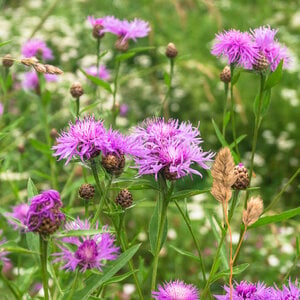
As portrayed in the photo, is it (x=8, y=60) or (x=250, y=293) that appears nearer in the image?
(x=250, y=293)

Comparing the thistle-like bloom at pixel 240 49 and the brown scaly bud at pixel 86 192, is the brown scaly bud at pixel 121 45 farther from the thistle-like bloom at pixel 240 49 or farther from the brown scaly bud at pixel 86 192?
the brown scaly bud at pixel 86 192

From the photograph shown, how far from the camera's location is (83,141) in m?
0.74

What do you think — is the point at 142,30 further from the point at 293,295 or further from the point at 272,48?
the point at 293,295

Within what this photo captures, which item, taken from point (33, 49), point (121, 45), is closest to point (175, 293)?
point (121, 45)

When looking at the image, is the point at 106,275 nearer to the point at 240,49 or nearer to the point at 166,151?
the point at 166,151

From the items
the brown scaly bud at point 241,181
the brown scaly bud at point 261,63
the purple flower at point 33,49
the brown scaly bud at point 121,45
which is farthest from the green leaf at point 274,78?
the purple flower at point 33,49

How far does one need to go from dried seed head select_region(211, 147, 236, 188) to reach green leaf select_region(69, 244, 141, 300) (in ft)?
0.39

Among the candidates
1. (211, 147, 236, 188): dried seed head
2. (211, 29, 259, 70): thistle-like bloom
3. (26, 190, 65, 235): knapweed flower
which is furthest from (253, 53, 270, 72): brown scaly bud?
(26, 190, 65, 235): knapweed flower

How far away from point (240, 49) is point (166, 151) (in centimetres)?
29

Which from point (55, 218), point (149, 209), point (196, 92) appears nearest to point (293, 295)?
point (55, 218)

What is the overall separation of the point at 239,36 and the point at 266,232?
1703mm

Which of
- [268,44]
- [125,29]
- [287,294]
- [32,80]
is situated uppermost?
[268,44]

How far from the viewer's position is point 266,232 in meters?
2.52

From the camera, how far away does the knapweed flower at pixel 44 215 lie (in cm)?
64
